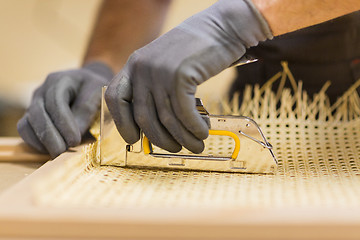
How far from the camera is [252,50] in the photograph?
1.01 metres

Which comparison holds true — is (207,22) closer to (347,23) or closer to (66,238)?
(66,238)

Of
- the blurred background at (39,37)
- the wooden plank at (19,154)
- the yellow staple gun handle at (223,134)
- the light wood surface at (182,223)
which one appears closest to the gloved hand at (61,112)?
the wooden plank at (19,154)

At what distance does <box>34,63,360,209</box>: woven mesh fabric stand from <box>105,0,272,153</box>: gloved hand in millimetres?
67

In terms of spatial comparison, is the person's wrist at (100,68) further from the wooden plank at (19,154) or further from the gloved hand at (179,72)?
the gloved hand at (179,72)

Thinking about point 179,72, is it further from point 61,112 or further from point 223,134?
point 61,112

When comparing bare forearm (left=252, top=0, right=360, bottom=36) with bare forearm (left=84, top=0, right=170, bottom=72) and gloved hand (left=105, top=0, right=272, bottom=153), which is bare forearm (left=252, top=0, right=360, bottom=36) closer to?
gloved hand (left=105, top=0, right=272, bottom=153)

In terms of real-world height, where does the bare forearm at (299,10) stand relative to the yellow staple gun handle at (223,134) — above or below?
above

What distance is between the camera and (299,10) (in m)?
0.62

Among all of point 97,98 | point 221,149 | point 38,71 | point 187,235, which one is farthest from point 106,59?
point 38,71

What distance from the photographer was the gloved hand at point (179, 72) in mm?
583

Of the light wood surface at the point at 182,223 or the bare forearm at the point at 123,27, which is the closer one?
the light wood surface at the point at 182,223

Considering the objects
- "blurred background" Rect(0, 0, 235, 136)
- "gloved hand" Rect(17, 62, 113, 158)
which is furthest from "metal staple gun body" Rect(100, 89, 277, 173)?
"blurred background" Rect(0, 0, 235, 136)

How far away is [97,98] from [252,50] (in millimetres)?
403

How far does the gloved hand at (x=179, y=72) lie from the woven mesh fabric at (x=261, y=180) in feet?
0.22
